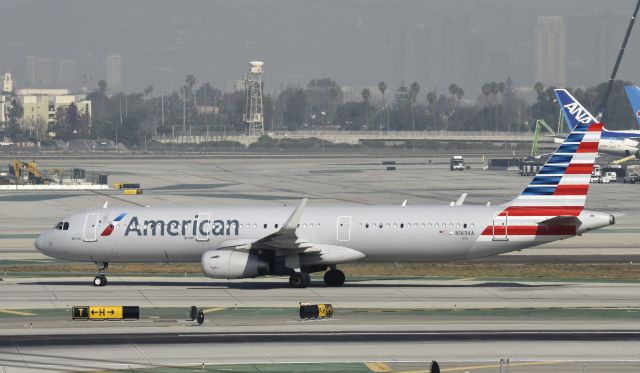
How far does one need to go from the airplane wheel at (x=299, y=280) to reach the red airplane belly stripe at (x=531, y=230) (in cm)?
770

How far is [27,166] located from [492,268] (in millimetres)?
93819

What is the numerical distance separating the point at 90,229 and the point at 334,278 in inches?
427

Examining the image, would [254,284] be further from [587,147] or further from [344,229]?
[587,147]

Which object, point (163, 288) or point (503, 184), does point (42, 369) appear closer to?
point (163, 288)

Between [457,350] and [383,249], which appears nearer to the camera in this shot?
[457,350]

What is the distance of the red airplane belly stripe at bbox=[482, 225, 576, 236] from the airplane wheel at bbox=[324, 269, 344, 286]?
656cm

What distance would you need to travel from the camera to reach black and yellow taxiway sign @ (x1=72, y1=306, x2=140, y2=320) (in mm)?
43219

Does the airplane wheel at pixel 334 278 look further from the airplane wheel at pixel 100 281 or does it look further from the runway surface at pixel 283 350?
the runway surface at pixel 283 350

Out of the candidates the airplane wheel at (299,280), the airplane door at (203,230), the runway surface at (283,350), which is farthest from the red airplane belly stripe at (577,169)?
the airplane door at (203,230)

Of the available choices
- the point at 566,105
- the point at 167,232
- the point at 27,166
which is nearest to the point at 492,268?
the point at 167,232

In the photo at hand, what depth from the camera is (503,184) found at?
139 meters

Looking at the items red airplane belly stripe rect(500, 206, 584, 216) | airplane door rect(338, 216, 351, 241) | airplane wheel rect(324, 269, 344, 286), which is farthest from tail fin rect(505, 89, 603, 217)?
airplane wheel rect(324, 269, 344, 286)

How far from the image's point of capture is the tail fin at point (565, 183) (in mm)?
51969

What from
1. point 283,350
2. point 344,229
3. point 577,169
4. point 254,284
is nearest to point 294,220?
point 344,229
